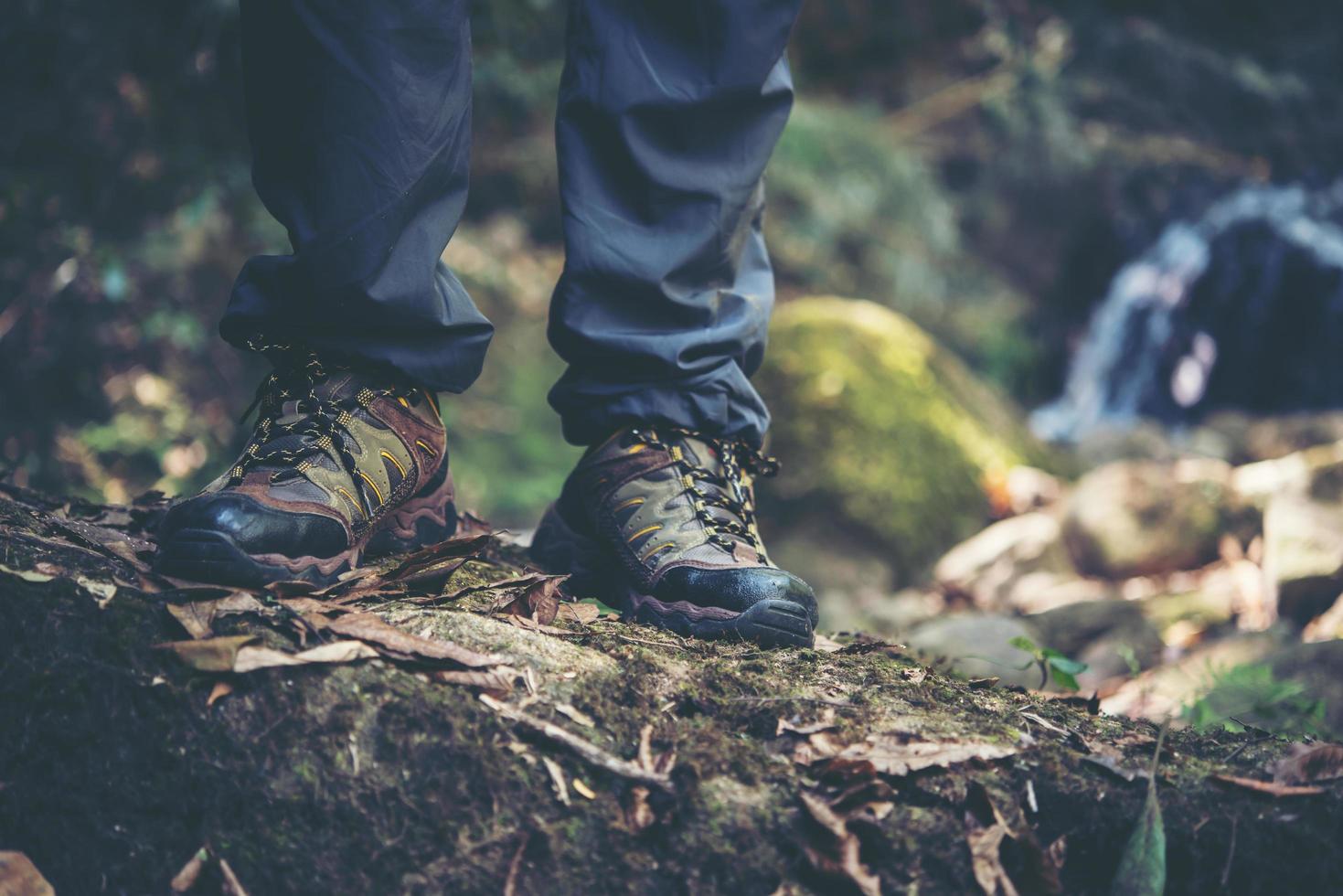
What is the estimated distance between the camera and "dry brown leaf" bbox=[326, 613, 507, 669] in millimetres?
1281

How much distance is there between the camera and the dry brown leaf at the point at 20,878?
1065mm

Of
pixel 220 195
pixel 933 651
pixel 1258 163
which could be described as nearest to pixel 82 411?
pixel 220 195

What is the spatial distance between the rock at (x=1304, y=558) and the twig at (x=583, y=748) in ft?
12.7

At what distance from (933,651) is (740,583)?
197 centimetres

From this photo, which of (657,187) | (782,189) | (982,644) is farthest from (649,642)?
(782,189)

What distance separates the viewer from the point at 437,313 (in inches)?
67.9

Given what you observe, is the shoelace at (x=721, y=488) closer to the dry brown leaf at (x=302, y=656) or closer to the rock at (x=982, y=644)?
the dry brown leaf at (x=302, y=656)

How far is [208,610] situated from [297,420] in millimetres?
457

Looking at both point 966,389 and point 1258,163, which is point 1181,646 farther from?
point 1258,163

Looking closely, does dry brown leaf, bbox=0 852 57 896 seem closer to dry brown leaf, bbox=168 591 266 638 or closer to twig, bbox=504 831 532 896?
dry brown leaf, bbox=168 591 266 638

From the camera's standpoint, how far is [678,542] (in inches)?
68.0

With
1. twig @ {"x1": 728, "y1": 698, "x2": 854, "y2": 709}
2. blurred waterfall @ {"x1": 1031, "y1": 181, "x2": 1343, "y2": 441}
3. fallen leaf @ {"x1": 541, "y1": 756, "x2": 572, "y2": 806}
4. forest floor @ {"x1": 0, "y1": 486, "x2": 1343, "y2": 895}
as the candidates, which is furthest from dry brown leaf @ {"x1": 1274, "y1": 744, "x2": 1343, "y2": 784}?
blurred waterfall @ {"x1": 1031, "y1": 181, "x2": 1343, "y2": 441}

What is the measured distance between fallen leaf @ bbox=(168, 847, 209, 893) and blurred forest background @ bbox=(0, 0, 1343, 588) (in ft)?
7.66

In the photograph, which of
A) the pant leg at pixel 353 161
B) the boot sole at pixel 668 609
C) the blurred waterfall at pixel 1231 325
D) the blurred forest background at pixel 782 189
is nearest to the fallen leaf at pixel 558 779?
the boot sole at pixel 668 609
